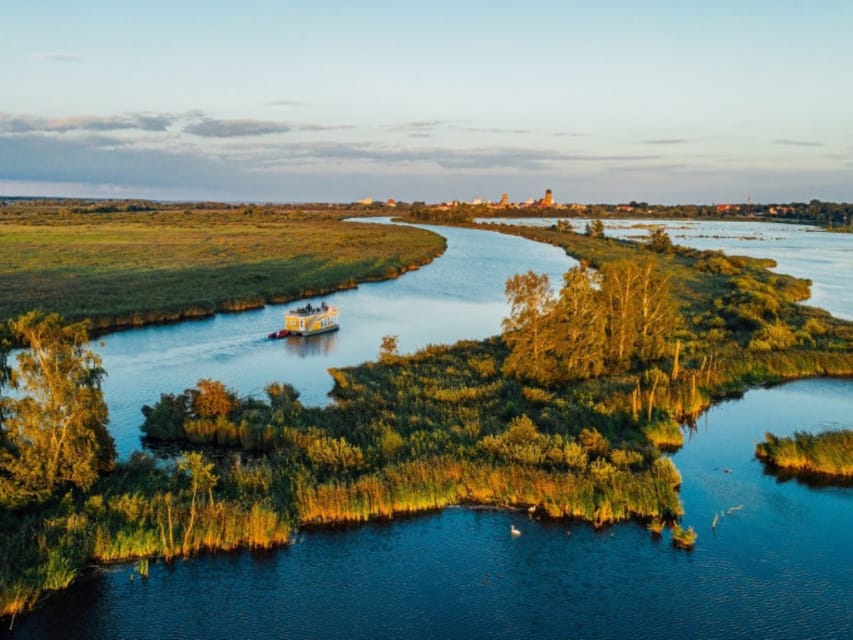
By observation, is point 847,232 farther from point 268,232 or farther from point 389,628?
point 389,628

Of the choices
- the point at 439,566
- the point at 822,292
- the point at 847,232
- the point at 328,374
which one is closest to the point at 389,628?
the point at 439,566

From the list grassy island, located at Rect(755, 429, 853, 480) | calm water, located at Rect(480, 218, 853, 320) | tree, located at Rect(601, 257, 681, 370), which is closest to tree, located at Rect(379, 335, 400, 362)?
tree, located at Rect(601, 257, 681, 370)

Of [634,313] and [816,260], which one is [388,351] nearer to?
[634,313]

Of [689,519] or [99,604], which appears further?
[689,519]

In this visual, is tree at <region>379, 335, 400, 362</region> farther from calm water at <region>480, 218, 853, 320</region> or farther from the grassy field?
calm water at <region>480, 218, 853, 320</region>

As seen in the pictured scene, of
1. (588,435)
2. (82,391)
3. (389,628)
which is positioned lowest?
(389,628)

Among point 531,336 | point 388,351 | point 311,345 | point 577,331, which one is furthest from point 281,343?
point 577,331

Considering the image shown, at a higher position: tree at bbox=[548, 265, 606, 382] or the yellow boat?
tree at bbox=[548, 265, 606, 382]

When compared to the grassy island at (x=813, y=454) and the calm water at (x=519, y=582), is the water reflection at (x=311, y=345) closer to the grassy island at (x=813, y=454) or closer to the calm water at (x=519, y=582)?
the calm water at (x=519, y=582)
